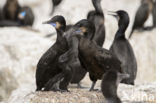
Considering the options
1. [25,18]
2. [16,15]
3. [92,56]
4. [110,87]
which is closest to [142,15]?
[25,18]

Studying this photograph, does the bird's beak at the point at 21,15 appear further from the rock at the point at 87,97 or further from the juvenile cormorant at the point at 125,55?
the rock at the point at 87,97

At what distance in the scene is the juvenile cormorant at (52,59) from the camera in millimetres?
9656

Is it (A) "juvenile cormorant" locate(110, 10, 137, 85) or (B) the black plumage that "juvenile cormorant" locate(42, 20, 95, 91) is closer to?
(A) "juvenile cormorant" locate(110, 10, 137, 85)

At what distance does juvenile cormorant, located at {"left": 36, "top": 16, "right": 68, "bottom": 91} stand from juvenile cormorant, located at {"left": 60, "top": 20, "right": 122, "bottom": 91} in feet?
0.46

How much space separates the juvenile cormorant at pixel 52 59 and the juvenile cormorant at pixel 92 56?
5.5 inches

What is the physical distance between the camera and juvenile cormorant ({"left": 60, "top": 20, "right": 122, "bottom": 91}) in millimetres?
9500

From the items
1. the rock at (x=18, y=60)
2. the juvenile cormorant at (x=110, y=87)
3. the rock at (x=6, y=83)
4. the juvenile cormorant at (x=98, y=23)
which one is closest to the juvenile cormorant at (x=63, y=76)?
the juvenile cormorant at (x=110, y=87)

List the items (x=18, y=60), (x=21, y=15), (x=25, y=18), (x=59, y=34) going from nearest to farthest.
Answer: (x=59, y=34)
(x=18, y=60)
(x=21, y=15)
(x=25, y=18)

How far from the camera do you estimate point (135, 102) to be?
9.03 metres

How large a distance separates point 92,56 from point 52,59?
0.69 metres

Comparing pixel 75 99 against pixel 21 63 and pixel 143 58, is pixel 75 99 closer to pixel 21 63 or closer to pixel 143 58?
pixel 21 63

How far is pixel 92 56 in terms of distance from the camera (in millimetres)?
9508

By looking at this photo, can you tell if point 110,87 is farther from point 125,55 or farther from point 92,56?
point 125,55

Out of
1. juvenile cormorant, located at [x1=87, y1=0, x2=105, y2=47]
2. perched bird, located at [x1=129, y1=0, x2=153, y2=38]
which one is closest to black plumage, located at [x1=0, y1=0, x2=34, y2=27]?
perched bird, located at [x1=129, y1=0, x2=153, y2=38]
